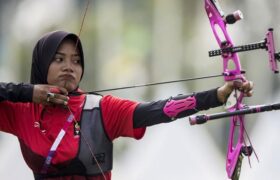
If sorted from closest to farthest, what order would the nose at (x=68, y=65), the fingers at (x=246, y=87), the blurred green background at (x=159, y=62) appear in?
1. the fingers at (x=246, y=87)
2. the nose at (x=68, y=65)
3. the blurred green background at (x=159, y=62)

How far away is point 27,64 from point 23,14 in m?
0.27

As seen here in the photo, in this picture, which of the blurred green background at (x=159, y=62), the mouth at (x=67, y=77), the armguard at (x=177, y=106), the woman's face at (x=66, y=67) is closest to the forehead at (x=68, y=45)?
the woman's face at (x=66, y=67)

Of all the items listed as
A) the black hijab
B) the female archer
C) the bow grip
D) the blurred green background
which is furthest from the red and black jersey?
the blurred green background

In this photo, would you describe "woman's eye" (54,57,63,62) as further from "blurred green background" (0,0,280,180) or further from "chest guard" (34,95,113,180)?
"blurred green background" (0,0,280,180)

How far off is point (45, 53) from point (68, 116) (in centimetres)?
25

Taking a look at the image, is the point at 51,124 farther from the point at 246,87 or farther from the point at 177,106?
the point at 246,87

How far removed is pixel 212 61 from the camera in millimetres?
3076

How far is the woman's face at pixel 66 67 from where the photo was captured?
2.23 m

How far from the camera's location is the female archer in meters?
2.13

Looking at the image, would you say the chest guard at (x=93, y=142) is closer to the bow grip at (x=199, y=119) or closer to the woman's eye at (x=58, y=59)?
the woman's eye at (x=58, y=59)

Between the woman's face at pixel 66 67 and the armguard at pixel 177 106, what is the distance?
0.35m

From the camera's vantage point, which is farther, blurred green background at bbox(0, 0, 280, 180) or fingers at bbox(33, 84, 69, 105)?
blurred green background at bbox(0, 0, 280, 180)

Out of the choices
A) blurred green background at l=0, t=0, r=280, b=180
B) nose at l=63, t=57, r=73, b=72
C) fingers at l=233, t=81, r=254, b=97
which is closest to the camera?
fingers at l=233, t=81, r=254, b=97

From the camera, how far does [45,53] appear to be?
7.48 feet
